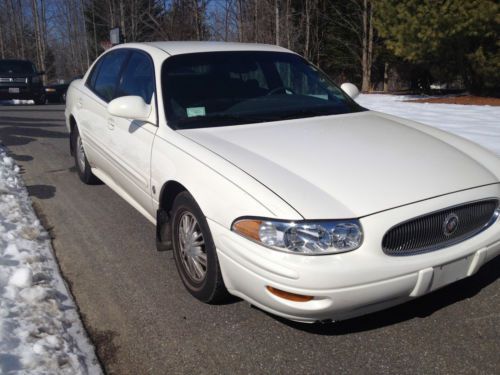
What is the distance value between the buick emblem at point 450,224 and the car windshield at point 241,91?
1433 mm

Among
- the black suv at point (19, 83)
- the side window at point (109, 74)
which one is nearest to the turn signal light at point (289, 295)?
the side window at point (109, 74)

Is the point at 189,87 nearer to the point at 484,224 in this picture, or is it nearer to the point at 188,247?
the point at 188,247

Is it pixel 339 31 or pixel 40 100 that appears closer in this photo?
pixel 40 100

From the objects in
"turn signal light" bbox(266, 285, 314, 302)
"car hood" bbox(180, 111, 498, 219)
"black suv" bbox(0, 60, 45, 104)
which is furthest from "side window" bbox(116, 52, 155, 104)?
"black suv" bbox(0, 60, 45, 104)

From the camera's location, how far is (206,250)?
110 inches

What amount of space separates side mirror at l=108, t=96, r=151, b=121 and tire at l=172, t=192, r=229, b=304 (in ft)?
2.48

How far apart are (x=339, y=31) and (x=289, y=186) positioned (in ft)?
80.0

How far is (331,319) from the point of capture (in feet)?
7.94

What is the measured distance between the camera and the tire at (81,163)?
5531mm

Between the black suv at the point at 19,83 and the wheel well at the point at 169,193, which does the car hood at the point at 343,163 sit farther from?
the black suv at the point at 19,83

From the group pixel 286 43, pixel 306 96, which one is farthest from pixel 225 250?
pixel 286 43

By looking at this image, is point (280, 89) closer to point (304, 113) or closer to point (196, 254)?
point (304, 113)

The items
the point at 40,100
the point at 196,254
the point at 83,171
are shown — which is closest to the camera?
the point at 196,254

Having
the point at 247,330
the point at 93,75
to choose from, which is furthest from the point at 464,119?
the point at 247,330
